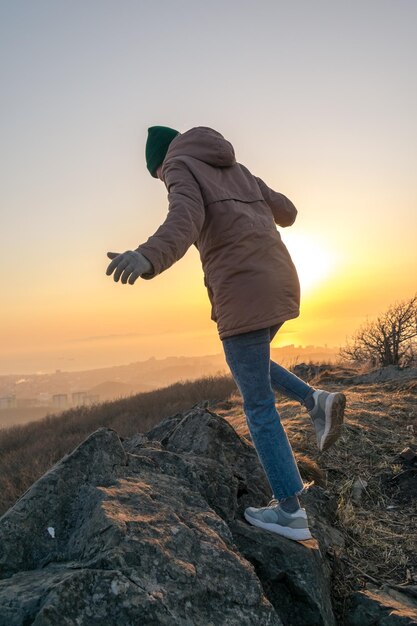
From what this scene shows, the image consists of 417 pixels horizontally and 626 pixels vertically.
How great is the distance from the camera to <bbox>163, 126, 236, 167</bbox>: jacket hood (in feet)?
10.2

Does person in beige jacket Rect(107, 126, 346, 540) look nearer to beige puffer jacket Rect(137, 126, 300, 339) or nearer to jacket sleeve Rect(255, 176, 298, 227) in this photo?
beige puffer jacket Rect(137, 126, 300, 339)

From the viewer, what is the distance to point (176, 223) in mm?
2646

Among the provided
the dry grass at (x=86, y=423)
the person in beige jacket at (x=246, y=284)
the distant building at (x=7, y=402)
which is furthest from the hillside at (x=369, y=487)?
the distant building at (x=7, y=402)

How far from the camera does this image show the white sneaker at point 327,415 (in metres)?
3.34

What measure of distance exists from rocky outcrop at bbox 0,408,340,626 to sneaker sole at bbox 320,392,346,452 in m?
0.58

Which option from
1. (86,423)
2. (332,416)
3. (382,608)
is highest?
(332,416)

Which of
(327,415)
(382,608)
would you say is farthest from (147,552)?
(327,415)

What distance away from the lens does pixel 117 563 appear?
1.96 metres

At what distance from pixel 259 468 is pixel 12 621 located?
7.61 feet

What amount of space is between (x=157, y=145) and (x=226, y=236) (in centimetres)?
98

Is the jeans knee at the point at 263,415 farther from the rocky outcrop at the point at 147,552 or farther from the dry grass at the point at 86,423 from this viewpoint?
the dry grass at the point at 86,423

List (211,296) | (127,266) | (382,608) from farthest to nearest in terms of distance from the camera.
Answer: (211,296) → (382,608) → (127,266)

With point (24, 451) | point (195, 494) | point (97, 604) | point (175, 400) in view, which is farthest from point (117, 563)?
point (175, 400)

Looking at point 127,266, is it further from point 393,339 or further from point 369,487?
point 393,339
